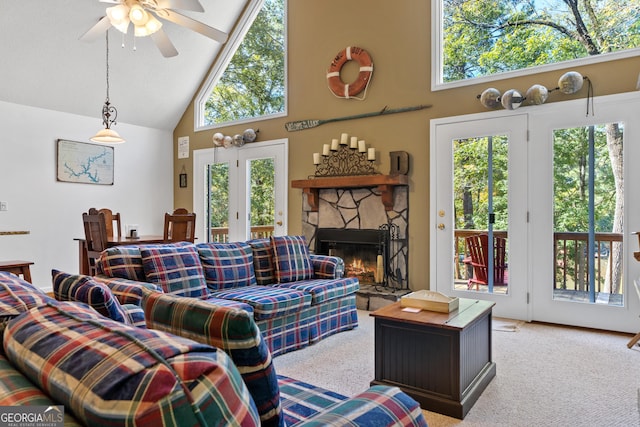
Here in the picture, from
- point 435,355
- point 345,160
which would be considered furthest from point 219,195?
point 435,355

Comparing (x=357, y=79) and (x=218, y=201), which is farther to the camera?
(x=218, y=201)

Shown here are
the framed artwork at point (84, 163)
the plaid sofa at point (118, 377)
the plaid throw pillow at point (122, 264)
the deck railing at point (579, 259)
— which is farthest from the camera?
the framed artwork at point (84, 163)

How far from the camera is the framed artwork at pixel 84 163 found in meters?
5.71

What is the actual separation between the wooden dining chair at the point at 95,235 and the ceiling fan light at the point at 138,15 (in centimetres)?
195

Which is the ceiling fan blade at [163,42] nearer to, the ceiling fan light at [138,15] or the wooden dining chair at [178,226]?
the ceiling fan light at [138,15]

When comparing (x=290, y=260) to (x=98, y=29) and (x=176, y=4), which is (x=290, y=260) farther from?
(x=98, y=29)

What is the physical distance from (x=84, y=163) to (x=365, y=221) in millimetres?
4007

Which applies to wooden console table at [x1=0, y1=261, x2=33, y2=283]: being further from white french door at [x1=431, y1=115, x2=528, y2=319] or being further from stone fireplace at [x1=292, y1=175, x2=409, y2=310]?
white french door at [x1=431, y1=115, x2=528, y2=319]

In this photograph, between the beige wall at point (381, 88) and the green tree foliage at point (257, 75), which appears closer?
the beige wall at point (381, 88)

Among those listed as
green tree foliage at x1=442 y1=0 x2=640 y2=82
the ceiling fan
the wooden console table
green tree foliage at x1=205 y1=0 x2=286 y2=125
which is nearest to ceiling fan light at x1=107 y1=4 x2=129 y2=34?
the ceiling fan

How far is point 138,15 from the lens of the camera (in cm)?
323

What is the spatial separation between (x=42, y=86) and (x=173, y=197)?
2459 mm

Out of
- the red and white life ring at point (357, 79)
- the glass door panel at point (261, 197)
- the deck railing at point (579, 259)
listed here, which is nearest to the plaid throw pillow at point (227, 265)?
the glass door panel at point (261, 197)

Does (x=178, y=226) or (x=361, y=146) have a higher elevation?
(x=361, y=146)
